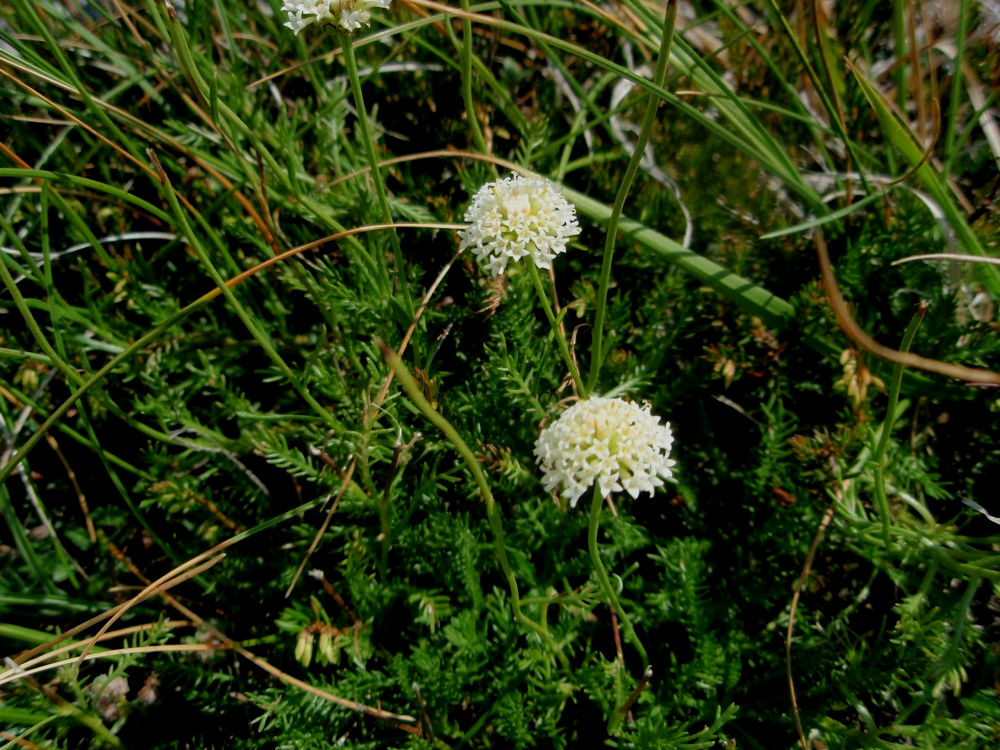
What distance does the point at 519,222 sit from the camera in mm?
1474

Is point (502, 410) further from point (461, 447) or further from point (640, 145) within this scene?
point (640, 145)

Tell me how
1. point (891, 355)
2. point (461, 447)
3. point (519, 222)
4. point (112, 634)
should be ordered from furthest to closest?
point (112, 634)
point (519, 222)
point (891, 355)
point (461, 447)

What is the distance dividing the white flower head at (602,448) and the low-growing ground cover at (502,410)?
0.10 meters

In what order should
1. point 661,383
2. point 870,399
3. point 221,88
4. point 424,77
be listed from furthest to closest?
point 424,77 < point 221,88 < point 661,383 < point 870,399

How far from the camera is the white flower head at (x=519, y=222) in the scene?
1475 mm

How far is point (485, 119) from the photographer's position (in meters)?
2.45

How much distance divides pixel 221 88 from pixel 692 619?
6.77 ft

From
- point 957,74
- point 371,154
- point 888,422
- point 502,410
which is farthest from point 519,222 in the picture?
point 957,74

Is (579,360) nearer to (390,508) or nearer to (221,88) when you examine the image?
(390,508)

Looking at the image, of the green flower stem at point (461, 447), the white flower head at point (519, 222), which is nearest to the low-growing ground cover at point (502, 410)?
the white flower head at point (519, 222)

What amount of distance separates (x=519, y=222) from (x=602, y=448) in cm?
48

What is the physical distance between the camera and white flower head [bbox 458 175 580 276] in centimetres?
147

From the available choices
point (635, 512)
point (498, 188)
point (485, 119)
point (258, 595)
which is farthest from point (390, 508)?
point (485, 119)

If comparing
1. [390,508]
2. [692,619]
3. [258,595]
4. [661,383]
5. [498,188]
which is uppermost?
[498,188]
